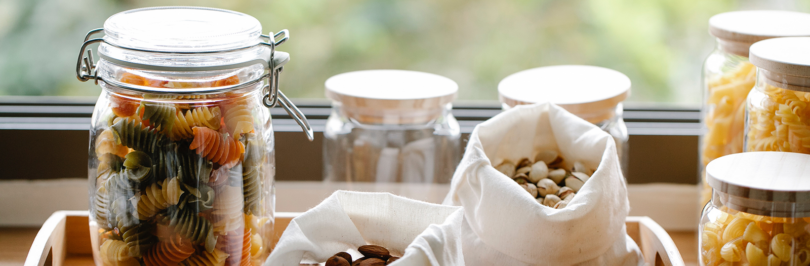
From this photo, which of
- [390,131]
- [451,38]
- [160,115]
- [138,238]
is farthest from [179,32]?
[451,38]

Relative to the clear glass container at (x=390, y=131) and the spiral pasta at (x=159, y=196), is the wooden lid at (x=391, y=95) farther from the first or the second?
the spiral pasta at (x=159, y=196)

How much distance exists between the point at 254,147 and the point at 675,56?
76cm

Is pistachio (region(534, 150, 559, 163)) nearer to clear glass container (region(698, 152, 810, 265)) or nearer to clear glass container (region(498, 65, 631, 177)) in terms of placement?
clear glass container (region(498, 65, 631, 177))

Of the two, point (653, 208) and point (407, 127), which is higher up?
point (407, 127)

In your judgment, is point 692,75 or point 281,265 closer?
point 281,265

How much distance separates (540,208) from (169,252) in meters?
0.31

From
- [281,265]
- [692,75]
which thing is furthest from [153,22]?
[692,75]

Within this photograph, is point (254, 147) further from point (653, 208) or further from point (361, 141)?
point (653, 208)

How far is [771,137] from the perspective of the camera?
586 millimetres

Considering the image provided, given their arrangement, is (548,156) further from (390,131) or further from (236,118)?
(236,118)

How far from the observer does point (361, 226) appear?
0.59 meters

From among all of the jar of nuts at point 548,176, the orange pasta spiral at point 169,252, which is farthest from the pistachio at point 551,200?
the orange pasta spiral at point 169,252

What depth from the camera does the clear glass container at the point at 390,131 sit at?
732 mm

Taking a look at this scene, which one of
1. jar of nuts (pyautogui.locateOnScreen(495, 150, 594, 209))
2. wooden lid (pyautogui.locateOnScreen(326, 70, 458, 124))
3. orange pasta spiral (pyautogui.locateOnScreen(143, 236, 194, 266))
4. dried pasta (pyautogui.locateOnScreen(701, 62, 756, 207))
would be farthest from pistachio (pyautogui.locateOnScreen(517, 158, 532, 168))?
orange pasta spiral (pyautogui.locateOnScreen(143, 236, 194, 266))
